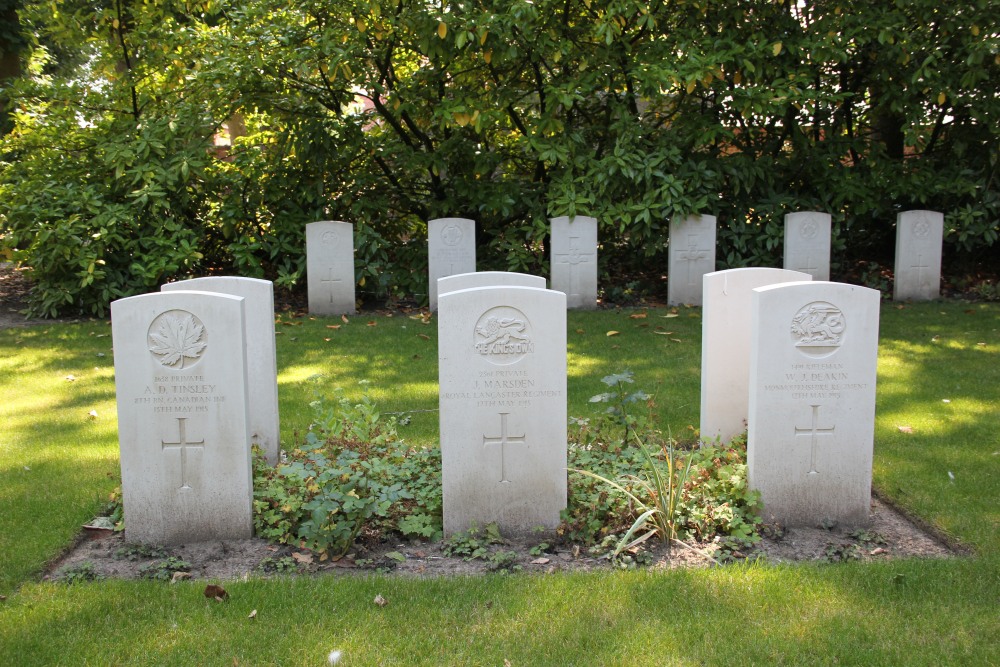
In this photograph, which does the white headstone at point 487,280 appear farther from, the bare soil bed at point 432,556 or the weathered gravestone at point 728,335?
the bare soil bed at point 432,556

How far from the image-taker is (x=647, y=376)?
7914mm

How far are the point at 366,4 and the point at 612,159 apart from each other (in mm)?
3743

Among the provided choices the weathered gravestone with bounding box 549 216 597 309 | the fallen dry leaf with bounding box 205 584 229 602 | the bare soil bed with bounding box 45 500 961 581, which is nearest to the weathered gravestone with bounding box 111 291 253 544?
the bare soil bed with bounding box 45 500 961 581

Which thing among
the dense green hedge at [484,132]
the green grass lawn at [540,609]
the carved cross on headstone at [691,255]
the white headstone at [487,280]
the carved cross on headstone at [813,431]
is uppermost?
the dense green hedge at [484,132]

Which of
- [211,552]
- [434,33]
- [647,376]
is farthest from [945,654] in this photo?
[434,33]

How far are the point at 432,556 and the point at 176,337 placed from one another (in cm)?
167

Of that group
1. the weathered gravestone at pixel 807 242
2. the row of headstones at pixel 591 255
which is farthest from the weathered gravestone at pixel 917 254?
the weathered gravestone at pixel 807 242

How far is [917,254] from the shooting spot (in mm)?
12258

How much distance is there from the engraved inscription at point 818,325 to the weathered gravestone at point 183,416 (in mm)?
2851

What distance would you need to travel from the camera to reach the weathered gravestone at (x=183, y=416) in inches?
178

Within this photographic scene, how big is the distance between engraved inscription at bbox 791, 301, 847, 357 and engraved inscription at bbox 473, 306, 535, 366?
140 cm

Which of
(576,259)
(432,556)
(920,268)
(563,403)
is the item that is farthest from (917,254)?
(432,556)

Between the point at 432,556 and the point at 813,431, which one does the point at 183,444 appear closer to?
the point at 432,556

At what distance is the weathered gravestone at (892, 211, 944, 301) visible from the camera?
12.3 metres
